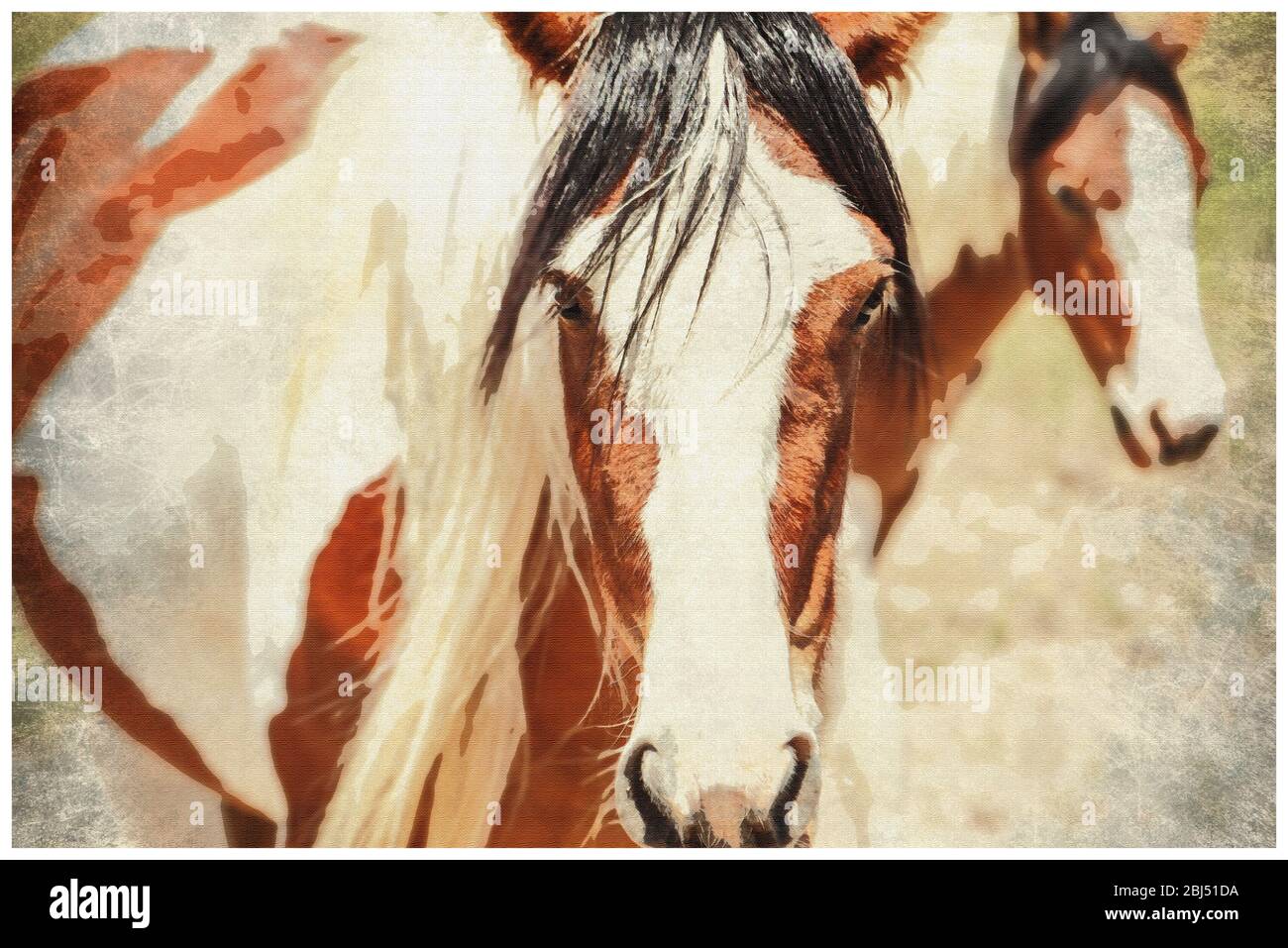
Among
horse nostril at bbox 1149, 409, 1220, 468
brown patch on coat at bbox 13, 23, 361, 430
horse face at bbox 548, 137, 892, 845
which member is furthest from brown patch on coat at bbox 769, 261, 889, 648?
brown patch on coat at bbox 13, 23, 361, 430

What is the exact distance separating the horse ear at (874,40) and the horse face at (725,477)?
0.34 meters

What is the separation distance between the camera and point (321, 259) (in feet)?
8.63

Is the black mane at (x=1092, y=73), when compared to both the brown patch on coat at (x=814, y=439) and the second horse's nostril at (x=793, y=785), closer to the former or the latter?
the brown patch on coat at (x=814, y=439)

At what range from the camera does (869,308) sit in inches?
99.4

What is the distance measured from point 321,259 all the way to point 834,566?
54.9 inches

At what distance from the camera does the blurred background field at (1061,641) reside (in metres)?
2.60

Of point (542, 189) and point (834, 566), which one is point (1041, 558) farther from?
point (542, 189)

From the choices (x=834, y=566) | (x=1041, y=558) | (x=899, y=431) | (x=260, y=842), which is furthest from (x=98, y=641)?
(x=1041, y=558)

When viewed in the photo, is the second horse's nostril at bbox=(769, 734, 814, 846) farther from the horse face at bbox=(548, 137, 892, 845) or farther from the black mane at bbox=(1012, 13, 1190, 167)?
the black mane at bbox=(1012, 13, 1190, 167)

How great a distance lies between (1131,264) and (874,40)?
2.63 ft

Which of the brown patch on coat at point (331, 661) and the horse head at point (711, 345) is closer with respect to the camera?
the horse head at point (711, 345)

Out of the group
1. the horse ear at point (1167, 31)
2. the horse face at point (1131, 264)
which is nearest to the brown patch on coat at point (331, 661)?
the horse face at point (1131, 264)
